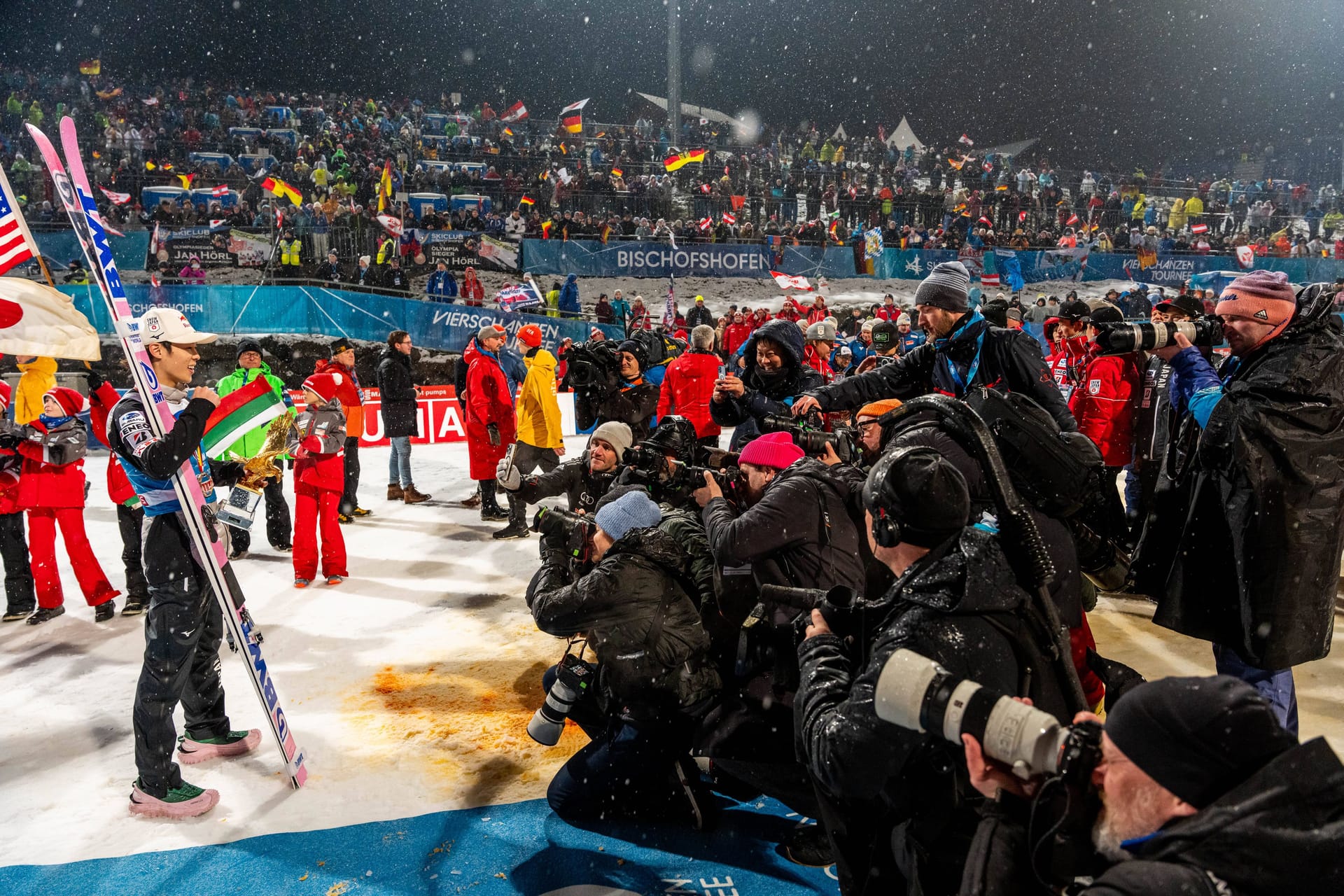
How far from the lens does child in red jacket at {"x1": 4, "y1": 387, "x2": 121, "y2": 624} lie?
17.6 feet

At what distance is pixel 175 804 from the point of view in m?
3.29

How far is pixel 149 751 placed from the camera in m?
3.27

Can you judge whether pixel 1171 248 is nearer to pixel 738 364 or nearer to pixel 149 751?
pixel 738 364

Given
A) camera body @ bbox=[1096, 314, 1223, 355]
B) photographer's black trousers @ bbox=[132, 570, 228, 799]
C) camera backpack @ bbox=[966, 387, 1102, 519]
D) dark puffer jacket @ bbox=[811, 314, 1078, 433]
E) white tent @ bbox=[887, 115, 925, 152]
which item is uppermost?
white tent @ bbox=[887, 115, 925, 152]

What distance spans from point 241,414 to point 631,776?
115 inches

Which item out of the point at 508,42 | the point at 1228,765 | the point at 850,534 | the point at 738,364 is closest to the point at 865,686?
the point at 1228,765

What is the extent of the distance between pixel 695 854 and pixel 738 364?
5115 millimetres

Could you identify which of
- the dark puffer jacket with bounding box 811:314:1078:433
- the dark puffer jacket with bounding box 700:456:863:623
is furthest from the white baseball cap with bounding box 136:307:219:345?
the dark puffer jacket with bounding box 811:314:1078:433

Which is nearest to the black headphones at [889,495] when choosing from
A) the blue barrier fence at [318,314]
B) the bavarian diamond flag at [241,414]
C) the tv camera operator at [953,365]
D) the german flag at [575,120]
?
the tv camera operator at [953,365]

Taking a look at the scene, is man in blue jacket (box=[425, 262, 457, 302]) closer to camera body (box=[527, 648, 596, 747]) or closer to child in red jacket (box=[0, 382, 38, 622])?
child in red jacket (box=[0, 382, 38, 622])

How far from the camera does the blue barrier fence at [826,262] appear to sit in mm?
19422

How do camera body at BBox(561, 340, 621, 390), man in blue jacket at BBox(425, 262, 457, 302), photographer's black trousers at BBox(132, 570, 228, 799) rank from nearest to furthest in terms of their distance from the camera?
photographer's black trousers at BBox(132, 570, 228, 799) → camera body at BBox(561, 340, 621, 390) → man in blue jacket at BBox(425, 262, 457, 302)

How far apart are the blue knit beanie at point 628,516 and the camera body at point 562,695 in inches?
23.5

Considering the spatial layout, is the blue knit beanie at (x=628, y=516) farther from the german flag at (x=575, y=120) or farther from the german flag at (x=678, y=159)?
the german flag at (x=575, y=120)
